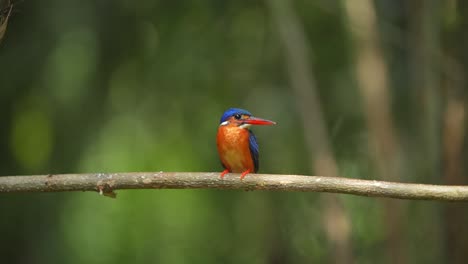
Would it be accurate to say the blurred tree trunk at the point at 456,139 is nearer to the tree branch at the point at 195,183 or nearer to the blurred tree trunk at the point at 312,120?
the blurred tree trunk at the point at 312,120

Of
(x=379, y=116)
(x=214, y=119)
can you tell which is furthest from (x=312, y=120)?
(x=214, y=119)

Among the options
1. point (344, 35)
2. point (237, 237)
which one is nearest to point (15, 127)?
point (237, 237)

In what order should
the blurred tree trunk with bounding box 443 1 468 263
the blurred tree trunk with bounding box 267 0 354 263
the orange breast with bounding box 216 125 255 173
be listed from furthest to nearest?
the blurred tree trunk with bounding box 267 0 354 263, the blurred tree trunk with bounding box 443 1 468 263, the orange breast with bounding box 216 125 255 173

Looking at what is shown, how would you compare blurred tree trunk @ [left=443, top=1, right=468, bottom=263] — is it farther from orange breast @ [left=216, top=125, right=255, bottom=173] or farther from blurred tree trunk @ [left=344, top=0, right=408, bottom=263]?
orange breast @ [left=216, top=125, right=255, bottom=173]

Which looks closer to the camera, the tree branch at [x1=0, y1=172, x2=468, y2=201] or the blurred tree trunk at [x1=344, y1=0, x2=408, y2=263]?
the tree branch at [x1=0, y1=172, x2=468, y2=201]

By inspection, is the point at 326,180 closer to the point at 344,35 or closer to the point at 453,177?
the point at 453,177

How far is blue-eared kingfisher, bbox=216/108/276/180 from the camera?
13.2 feet

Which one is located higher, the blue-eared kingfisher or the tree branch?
the blue-eared kingfisher

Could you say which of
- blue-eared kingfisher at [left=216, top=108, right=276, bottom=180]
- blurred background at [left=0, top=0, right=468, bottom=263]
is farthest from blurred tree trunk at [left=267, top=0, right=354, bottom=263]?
blue-eared kingfisher at [left=216, top=108, right=276, bottom=180]

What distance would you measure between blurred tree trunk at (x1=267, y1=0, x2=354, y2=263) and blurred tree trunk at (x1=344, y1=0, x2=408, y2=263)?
326 millimetres

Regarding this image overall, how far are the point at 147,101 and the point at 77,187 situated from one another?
9.02 ft

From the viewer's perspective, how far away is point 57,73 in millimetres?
5273

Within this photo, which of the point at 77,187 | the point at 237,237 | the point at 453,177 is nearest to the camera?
the point at 77,187

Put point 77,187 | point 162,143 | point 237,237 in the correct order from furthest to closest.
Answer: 1. point 237,237
2. point 162,143
3. point 77,187
